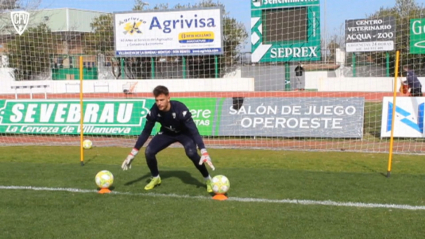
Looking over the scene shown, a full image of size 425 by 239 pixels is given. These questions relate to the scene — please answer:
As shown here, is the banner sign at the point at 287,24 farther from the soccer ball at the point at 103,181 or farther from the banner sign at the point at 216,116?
the soccer ball at the point at 103,181

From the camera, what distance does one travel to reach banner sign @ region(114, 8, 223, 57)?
24.7m

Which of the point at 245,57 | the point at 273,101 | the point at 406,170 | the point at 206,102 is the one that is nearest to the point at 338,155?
the point at 406,170

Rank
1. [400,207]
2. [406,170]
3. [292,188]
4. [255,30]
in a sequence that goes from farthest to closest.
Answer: [255,30], [406,170], [292,188], [400,207]

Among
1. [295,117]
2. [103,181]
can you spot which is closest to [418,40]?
[295,117]

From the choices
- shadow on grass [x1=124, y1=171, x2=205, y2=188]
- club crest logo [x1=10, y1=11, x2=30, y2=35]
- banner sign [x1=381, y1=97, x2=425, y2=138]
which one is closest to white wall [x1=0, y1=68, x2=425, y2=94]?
club crest logo [x1=10, y1=11, x2=30, y2=35]

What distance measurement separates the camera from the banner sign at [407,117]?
12.9m

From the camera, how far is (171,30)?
82.1ft

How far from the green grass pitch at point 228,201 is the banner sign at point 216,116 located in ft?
8.77

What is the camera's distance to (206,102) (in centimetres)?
1467

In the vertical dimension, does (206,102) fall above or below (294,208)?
above

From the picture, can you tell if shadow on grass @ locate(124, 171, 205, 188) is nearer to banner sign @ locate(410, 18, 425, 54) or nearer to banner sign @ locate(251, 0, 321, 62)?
banner sign @ locate(410, 18, 425, 54)

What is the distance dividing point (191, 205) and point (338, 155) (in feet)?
19.2

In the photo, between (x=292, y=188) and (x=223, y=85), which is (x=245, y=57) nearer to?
(x=223, y=85)

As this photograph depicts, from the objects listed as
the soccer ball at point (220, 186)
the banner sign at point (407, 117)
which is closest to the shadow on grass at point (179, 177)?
the soccer ball at point (220, 186)
